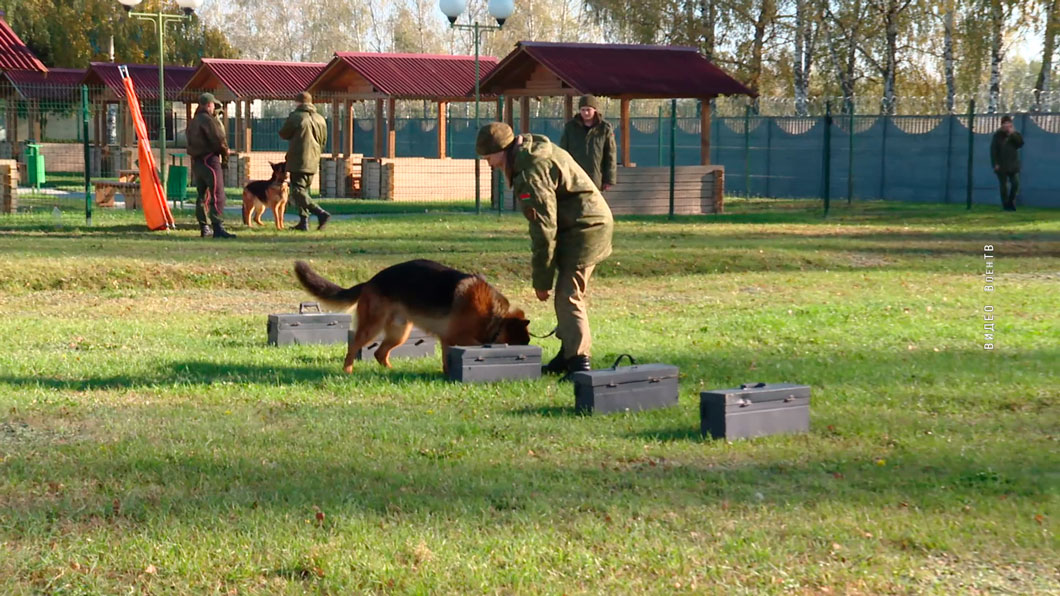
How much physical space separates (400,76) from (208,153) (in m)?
13.7

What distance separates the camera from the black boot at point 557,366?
380 inches

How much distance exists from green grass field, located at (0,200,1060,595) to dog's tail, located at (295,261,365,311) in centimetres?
51

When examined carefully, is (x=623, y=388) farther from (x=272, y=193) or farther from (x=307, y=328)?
(x=272, y=193)

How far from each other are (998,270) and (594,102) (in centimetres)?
592

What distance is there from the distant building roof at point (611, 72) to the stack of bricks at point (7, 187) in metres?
9.77

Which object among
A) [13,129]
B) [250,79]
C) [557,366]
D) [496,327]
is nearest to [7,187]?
[250,79]

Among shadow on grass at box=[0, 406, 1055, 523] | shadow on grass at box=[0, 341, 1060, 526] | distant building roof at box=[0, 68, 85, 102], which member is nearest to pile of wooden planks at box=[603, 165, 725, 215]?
shadow on grass at box=[0, 341, 1060, 526]

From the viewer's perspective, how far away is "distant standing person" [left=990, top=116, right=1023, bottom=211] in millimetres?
28781

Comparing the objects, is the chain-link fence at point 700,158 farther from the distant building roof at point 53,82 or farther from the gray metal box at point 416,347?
the gray metal box at point 416,347

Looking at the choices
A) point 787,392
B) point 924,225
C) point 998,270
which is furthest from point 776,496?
point 924,225

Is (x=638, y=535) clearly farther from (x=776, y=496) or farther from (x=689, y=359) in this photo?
(x=689, y=359)

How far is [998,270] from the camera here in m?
17.9

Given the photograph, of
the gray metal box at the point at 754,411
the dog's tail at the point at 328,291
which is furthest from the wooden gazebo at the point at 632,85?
the gray metal box at the point at 754,411

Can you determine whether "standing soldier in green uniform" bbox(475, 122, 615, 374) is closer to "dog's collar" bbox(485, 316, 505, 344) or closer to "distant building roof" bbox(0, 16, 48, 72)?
"dog's collar" bbox(485, 316, 505, 344)
